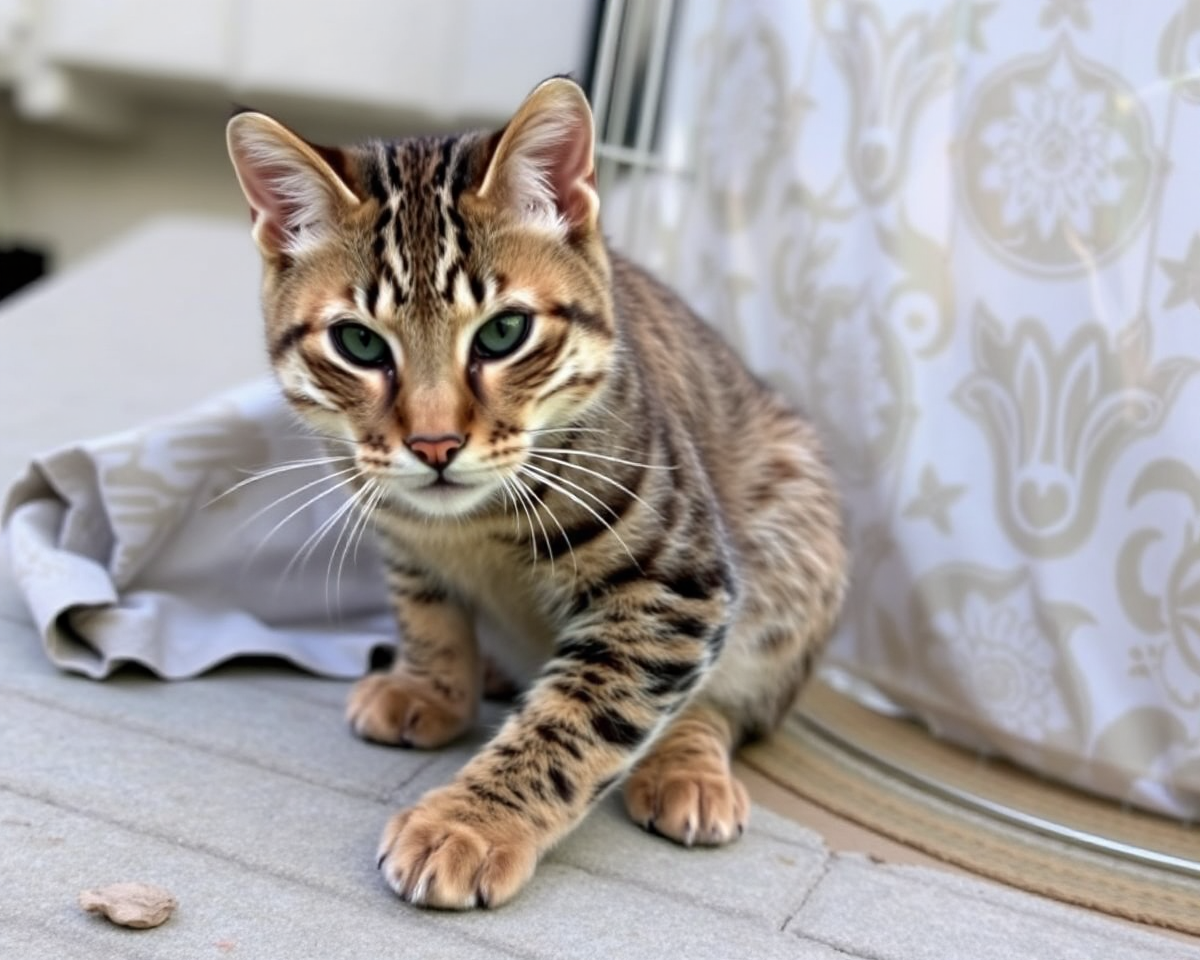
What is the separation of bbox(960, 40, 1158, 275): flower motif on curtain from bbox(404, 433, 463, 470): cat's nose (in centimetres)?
75

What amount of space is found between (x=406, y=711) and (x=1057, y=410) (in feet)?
2.52

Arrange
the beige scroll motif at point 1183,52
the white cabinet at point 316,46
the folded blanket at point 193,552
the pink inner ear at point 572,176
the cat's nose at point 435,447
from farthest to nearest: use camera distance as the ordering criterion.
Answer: the white cabinet at point 316,46 < the folded blanket at point 193,552 < the beige scroll motif at point 1183,52 < the pink inner ear at point 572,176 < the cat's nose at point 435,447

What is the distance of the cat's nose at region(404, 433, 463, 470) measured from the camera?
1000 mm

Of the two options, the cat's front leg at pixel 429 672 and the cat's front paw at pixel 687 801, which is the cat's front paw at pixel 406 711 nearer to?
the cat's front leg at pixel 429 672

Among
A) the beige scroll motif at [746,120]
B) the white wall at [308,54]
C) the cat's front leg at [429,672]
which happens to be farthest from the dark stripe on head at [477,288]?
the white wall at [308,54]

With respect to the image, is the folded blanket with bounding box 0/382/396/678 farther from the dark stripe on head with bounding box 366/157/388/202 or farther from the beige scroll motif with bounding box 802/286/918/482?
the beige scroll motif with bounding box 802/286/918/482

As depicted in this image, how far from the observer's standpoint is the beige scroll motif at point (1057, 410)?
4.30 ft

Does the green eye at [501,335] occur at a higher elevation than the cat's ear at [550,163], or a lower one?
lower

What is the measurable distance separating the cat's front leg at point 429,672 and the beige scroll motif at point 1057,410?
2.07 feet

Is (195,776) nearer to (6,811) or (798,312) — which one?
(6,811)

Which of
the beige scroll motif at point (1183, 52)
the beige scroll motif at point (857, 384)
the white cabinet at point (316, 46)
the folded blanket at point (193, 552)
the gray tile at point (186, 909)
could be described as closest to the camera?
the gray tile at point (186, 909)

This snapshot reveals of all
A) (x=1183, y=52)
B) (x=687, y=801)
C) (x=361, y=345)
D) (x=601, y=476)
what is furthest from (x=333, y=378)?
(x=1183, y=52)

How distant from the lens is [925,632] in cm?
154

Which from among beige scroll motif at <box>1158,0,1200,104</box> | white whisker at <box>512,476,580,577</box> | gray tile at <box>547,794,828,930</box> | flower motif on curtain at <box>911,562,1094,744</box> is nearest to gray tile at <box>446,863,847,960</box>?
gray tile at <box>547,794,828,930</box>
